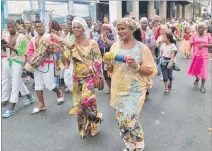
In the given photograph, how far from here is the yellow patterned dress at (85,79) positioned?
392 cm

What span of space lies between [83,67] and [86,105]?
1.76 feet

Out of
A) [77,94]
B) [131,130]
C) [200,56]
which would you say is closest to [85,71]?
[77,94]

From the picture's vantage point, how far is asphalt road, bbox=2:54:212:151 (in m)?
3.97

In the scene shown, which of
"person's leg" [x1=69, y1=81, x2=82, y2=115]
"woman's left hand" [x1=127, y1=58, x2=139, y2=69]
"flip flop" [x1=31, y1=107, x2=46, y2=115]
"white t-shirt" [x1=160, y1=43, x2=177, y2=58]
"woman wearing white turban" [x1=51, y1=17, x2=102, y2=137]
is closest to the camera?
"woman's left hand" [x1=127, y1=58, x2=139, y2=69]

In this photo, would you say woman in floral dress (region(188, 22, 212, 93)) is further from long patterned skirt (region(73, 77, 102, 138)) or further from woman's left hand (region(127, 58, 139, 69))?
woman's left hand (region(127, 58, 139, 69))

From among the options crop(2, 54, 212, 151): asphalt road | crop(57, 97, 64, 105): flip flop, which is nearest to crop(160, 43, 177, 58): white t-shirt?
crop(2, 54, 212, 151): asphalt road

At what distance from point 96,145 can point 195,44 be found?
409cm

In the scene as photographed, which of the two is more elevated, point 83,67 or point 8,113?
point 83,67

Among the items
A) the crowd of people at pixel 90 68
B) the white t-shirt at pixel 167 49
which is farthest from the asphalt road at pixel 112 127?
the white t-shirt at pixel 167 49

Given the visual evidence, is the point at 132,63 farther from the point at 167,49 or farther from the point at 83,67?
the point at 167,49

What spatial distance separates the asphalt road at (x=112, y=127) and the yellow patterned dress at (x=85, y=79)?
0.41 metres

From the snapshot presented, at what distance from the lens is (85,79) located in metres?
4.00

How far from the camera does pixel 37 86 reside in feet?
17.4

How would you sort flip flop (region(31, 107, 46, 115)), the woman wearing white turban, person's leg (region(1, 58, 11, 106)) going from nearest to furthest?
the woman wearing white turban, flip flop (region(31, 107, 46, 115)), person's leg (region(1, 58, 11, 106))
